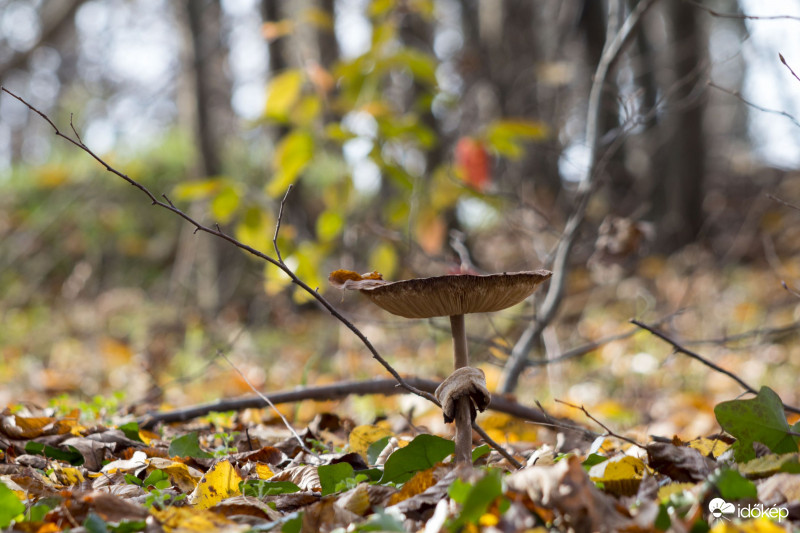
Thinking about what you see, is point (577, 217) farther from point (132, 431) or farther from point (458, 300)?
point (132, 431)

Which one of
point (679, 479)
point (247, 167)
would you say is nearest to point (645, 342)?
point (679, 479)

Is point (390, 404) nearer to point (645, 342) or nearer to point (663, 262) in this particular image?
point (645, 342)

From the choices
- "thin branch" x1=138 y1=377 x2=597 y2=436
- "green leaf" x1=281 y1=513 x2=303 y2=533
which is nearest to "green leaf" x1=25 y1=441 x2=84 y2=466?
"thin branch" x1=138 y1=377 x2=597 y2=436

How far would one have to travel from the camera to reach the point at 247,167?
1016cm

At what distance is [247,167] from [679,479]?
9.23 meters

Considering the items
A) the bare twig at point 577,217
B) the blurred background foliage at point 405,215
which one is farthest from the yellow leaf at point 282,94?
the bare twig at point 577,217

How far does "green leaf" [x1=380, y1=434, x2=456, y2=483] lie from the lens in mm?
1737

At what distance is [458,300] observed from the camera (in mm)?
1521

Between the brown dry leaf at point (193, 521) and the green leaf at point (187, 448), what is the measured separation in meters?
0.69

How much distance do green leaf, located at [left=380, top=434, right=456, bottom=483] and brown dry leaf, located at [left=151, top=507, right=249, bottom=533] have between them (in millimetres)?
446

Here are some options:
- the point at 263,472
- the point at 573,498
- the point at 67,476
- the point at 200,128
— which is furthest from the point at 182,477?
the point at 200,128

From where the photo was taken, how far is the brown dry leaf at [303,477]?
1.82m

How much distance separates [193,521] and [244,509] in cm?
17

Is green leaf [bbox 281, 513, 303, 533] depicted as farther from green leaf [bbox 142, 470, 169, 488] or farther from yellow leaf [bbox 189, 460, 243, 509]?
green leaf [bbox 142, 470, 169, 488]
